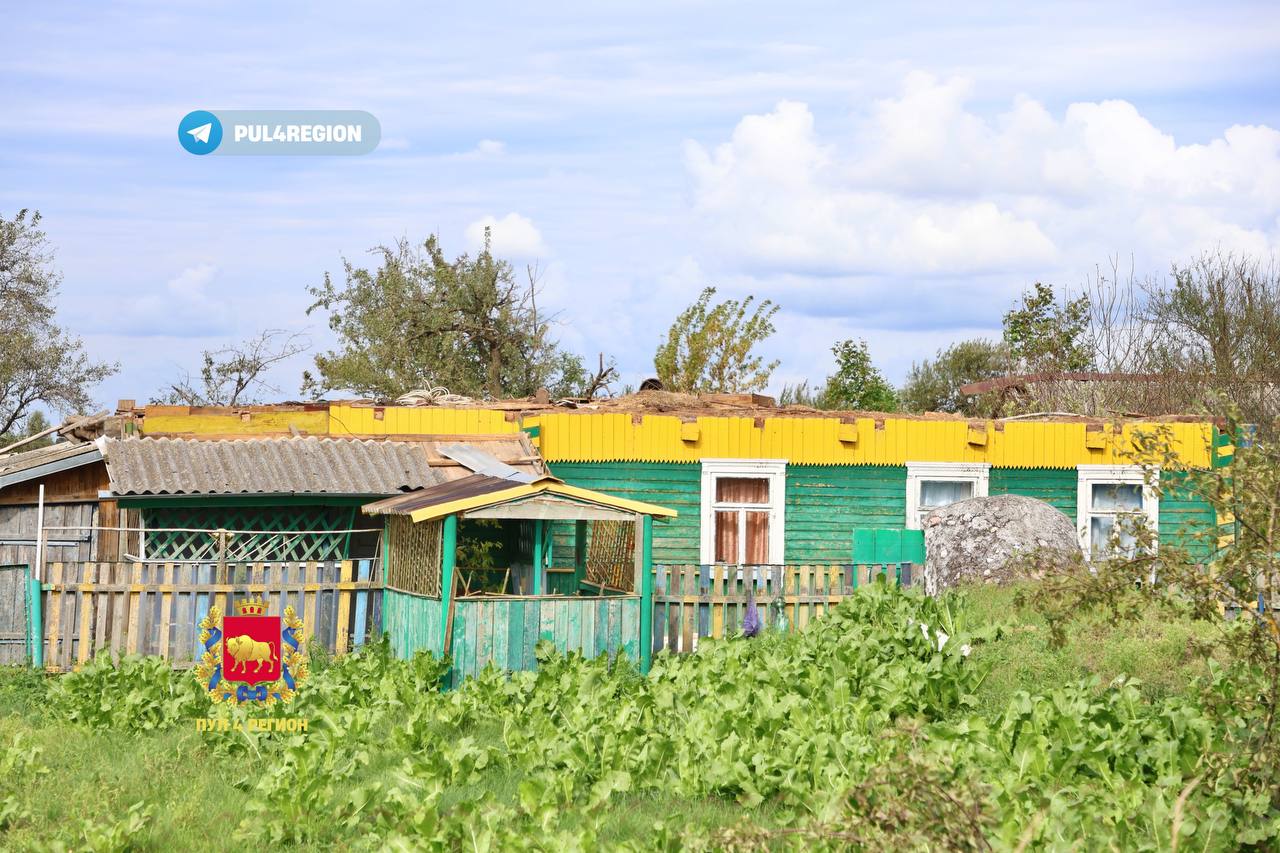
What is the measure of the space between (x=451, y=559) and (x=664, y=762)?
3.60m

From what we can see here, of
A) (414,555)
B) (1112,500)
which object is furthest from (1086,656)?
(1112,500)

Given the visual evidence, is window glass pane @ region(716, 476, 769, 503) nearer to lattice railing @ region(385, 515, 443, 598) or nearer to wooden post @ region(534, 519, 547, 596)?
lattice railing @ region(385, 515, 443, 598)

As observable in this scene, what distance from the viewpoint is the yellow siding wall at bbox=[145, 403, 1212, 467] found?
1692 cm

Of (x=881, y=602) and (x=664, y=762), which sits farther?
(x=881, y=602)

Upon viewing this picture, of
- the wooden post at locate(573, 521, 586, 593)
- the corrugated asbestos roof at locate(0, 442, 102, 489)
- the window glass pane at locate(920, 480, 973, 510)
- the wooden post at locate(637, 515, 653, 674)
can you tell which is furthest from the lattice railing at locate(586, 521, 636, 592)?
the corrugated asbestos roof at locate(0, 442, 102, 489)

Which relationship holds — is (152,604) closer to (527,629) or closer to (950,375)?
(527,629)

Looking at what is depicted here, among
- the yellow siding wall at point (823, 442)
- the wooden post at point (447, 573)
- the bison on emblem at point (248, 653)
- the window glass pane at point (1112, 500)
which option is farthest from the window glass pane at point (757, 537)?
the bison on emblem at point (248, 653)

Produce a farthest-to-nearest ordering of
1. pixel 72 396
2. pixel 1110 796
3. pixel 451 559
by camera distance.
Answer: pixel 72 396 < pixel 451 559 < pixel 1110 796

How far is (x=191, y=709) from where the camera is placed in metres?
10.0

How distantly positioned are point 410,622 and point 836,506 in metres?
8.00

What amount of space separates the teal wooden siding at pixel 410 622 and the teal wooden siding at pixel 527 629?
0.23 meters

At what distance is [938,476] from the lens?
18.6 m

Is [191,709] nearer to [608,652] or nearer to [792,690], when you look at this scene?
[608,652]

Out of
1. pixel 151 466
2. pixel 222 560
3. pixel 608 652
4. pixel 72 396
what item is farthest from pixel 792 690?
pixel 72 396
